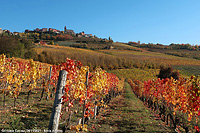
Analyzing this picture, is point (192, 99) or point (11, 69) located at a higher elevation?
point (11, 69)

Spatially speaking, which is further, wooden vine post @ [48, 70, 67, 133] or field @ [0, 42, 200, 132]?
field @ [0, 42, 200, 132]

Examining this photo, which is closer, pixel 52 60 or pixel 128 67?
pixel 52 60

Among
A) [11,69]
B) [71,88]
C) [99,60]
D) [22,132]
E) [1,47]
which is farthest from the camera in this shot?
[99,60]

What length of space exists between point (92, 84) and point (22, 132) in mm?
3704

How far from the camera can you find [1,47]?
37.9m

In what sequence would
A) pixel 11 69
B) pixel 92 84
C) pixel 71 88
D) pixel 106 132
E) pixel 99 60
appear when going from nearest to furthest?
pixel 71 88 < pixel 106 132 < pixel 92 84 < pixel 11 69 < pixel 99 60

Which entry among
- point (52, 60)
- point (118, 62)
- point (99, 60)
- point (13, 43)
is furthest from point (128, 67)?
point (13, 43)

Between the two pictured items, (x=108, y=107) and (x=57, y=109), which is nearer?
(x=57, y=109)

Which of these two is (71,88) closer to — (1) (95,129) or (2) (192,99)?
(1) (95,129)

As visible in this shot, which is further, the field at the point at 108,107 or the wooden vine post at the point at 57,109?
the field at the point at 108,107

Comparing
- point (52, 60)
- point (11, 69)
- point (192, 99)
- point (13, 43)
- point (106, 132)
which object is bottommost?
point (106, 132)

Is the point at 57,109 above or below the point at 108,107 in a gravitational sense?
above

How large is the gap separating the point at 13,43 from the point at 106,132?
41812 millimetres

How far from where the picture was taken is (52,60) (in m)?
49.0
